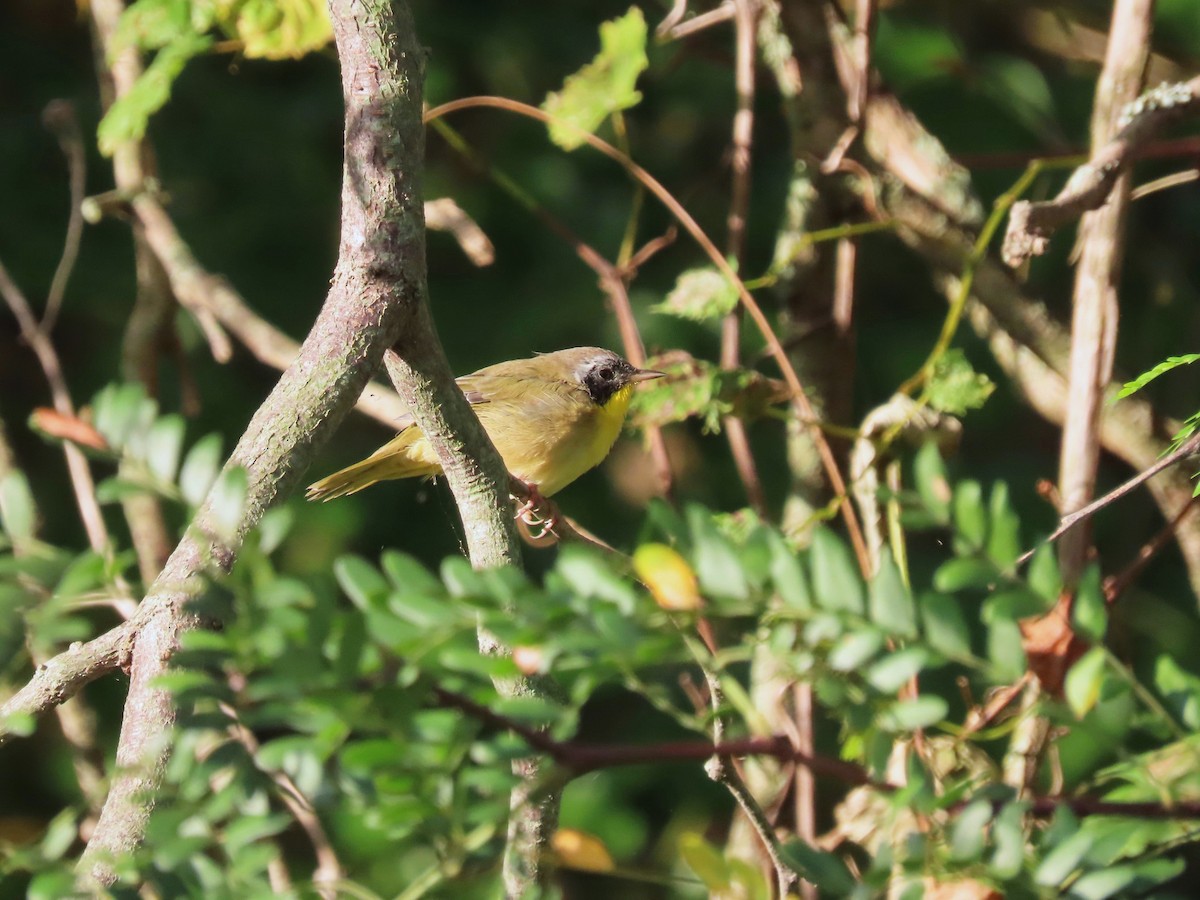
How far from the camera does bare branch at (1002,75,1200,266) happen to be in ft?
7.20

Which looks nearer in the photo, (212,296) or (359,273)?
(359,273)

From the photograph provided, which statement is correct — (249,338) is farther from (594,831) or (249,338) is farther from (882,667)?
(882,667)

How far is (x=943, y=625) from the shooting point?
3.38 ft

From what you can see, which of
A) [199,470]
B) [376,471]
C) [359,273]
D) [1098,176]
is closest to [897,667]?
[199,470]

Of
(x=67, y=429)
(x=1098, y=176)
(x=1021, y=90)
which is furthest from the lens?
(x=1021, y=90)

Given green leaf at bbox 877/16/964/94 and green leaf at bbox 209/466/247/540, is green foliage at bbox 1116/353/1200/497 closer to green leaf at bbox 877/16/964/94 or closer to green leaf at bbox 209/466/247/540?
green leaf at bbox 209/466/247/540

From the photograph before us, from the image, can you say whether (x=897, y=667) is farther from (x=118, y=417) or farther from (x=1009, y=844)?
(x=118, y=417)

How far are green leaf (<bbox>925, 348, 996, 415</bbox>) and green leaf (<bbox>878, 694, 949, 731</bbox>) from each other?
5.38 feet

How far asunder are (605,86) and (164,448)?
2.14 m

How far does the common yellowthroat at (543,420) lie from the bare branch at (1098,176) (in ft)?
5.52

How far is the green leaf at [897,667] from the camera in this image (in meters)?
1.01

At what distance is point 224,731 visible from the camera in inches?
41.1

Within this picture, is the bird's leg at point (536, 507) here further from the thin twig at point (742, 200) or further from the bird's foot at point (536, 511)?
the thin twig at point (742, 200)

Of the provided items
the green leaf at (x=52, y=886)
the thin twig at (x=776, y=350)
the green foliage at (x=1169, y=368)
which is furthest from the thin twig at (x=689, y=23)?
the green leaf at (x=52, y=886)
